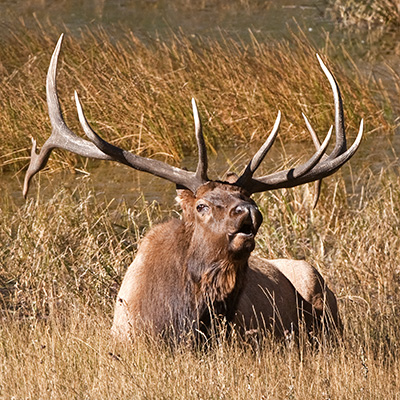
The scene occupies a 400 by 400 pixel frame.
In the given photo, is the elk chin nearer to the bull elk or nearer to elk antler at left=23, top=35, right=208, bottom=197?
the bull elk

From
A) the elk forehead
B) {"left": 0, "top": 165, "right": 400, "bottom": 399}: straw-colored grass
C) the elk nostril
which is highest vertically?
the elk forehead

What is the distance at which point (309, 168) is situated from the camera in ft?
18.7

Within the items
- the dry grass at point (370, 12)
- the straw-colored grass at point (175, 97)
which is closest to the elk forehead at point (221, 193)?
the straw-colored grass at point (175, 97)

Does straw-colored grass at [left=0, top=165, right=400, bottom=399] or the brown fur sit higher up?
the brown fur

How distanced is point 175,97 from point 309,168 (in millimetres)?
5939

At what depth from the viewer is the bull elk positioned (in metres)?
5.29

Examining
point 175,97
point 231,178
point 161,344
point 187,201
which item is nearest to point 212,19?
point 175,97

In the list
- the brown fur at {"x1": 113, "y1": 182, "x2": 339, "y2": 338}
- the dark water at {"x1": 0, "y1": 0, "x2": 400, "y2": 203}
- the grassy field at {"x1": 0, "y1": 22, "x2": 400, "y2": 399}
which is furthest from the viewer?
the dark water at {"x1": 0, "y1": 0, "x2": 400, "y2": 203}

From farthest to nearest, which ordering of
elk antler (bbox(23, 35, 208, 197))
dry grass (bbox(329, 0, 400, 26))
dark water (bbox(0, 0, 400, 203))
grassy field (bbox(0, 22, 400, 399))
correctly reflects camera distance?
dry grass (bbox(329, 0, 400, 26))
dark water (bbox(0, 0, 400, 203))
elk antler (bbox(23, 35, 208, 197))
grassy field (bbox(0, 22, 400, 399))

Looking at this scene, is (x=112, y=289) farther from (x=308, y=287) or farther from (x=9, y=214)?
(x=9, y=214)

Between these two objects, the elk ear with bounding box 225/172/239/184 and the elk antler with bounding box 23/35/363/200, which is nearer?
the elk antler with bounding box 23/35/363/200

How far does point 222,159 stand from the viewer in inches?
439

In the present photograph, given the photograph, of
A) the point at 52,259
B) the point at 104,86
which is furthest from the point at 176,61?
the point at 52,259

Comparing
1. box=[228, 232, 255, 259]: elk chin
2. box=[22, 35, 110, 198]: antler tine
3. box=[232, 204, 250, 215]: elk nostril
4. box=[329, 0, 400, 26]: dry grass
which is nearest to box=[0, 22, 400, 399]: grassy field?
box=[228, 232, 255, 259]: elk chin
